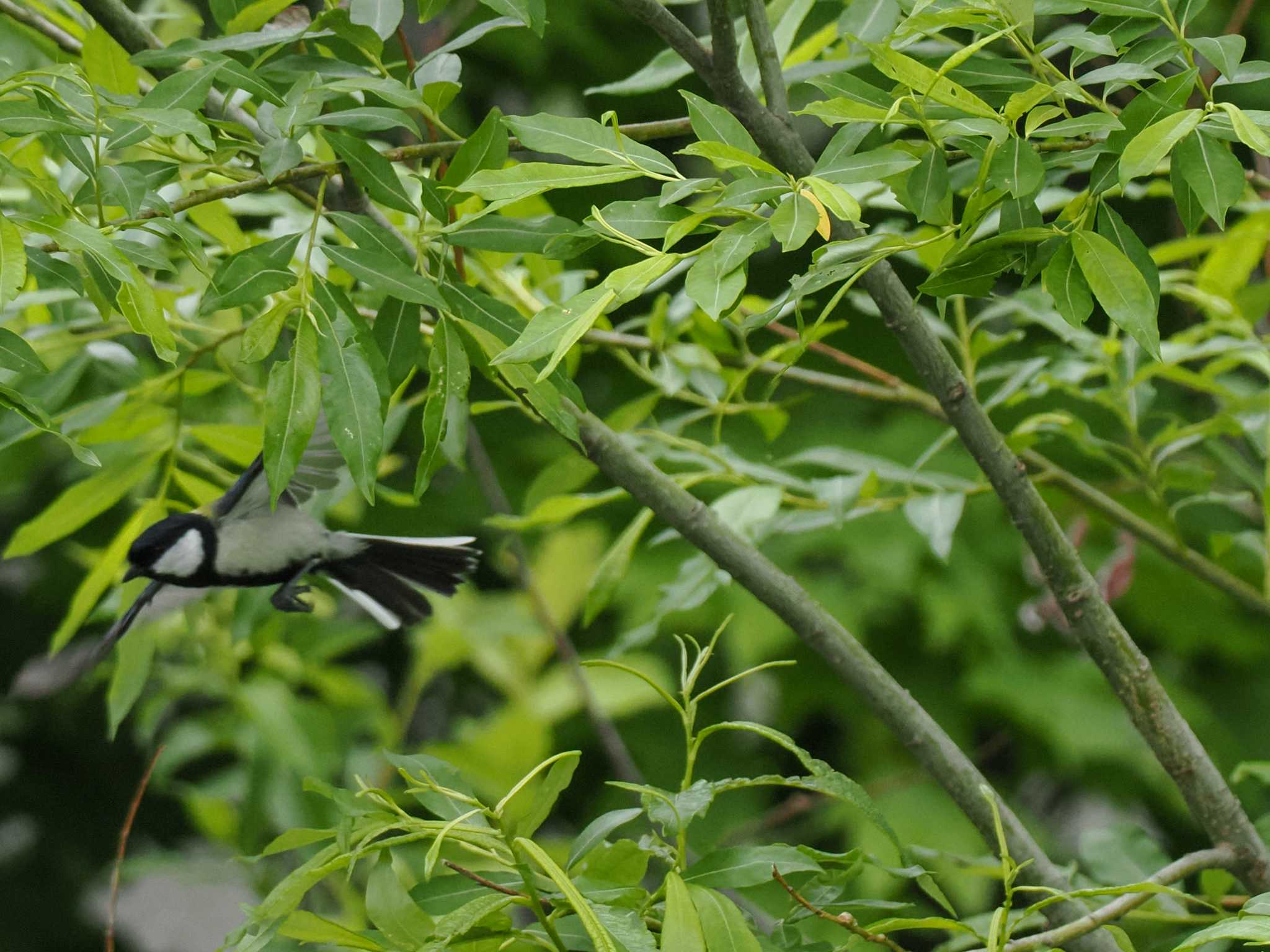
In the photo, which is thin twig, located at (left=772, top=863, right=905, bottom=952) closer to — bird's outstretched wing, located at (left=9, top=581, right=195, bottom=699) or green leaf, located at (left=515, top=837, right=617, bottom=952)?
green leaf, located at (left=515, top=837, right=617, bottom=952)

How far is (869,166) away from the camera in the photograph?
0.48m

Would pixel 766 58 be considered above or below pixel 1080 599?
above

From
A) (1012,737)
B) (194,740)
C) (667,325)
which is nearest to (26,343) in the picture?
(667,325)

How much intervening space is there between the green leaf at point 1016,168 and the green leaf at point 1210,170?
0.05m

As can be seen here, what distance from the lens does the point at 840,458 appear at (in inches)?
38.9

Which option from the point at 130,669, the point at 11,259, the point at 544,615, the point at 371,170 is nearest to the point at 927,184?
the point at 371,170

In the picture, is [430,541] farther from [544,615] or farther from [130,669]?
[544,615]

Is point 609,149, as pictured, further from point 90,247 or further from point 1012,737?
point 1012,737

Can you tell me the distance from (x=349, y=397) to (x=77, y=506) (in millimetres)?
438

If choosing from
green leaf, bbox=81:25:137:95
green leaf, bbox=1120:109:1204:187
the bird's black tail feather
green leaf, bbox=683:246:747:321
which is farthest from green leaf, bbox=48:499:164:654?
green leaf, bbox=1120:109:1204:187

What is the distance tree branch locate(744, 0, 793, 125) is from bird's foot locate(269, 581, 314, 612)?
385 mm

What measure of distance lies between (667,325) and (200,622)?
2.52ft

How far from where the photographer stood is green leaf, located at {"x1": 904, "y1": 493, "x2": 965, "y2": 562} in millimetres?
822

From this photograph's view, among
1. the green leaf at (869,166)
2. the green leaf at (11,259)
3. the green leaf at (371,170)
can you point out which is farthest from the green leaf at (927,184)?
the green leaf at (11,259)
